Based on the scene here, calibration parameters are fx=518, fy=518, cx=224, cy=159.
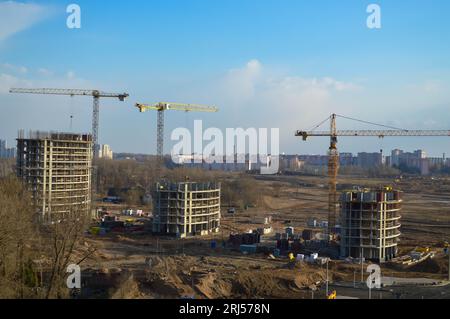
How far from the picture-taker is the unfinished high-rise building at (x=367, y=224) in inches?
838

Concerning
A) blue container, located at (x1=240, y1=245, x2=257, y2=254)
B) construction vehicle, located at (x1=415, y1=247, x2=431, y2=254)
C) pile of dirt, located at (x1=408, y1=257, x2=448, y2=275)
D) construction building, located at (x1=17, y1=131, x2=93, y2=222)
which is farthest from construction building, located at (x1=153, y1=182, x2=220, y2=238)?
pile of dirt, located at (x1=408, y1=257, x2=448, y2=275)

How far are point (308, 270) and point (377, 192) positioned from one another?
508cm

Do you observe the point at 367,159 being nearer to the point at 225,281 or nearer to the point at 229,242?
the point at 229,242

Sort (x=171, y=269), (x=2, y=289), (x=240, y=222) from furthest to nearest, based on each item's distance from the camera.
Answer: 1. (x=240, y=222)
2. (x=171, y=269)
3. (x=2, y=289)

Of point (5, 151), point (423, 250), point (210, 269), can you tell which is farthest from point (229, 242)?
point (5, 151)

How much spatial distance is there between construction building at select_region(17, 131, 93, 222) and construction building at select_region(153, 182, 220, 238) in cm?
413

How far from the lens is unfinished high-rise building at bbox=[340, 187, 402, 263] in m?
21.3

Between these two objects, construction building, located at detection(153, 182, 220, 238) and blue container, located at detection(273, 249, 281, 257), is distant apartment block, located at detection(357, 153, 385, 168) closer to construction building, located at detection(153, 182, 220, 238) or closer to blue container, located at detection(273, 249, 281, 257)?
construction building, located at detection(153, 182, 220, 238)

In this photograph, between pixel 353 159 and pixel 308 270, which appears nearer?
pixel 308 270

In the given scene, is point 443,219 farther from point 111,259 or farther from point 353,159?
point 353,159
